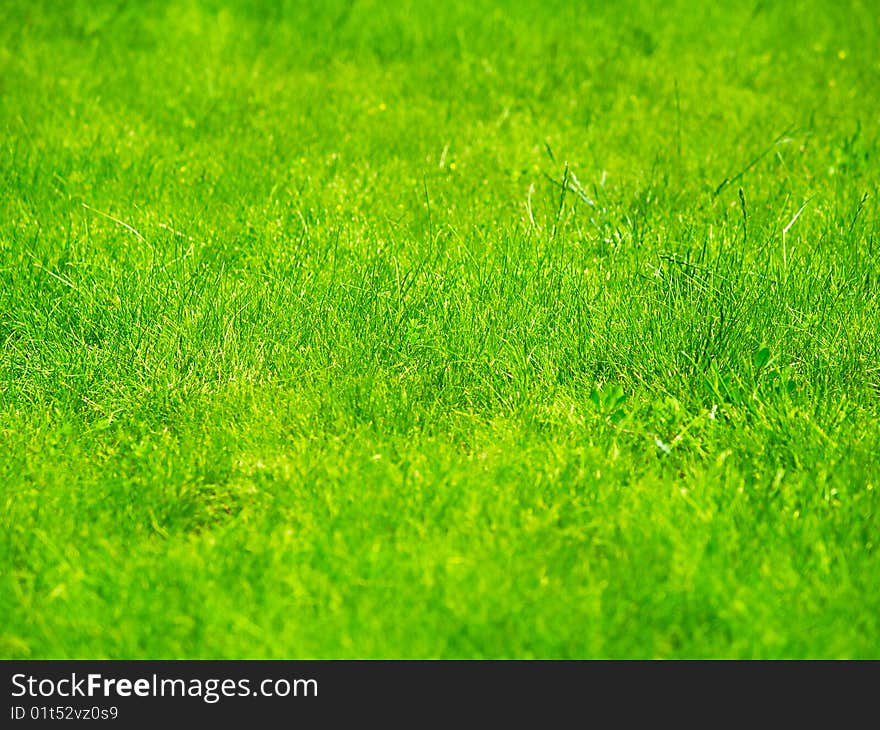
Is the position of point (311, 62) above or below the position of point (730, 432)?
above

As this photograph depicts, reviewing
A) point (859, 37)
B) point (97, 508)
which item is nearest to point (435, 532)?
point (97, 508)

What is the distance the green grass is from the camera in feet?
Result: 8.44

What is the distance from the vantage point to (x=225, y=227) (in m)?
4.61

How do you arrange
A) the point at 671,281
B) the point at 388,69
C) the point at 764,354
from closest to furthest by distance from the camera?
the point at 764,354
the point at 671,281
the point at 388,69

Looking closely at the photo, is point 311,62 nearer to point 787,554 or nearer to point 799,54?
point 799,54

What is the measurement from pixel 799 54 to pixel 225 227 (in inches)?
170

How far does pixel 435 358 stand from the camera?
11.9ft

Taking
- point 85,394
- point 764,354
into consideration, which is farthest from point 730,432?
point 85,394

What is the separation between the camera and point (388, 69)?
6418 mm

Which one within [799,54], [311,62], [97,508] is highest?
[799,54]

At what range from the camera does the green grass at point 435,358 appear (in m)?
2.57

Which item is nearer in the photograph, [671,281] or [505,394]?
[505,394]
